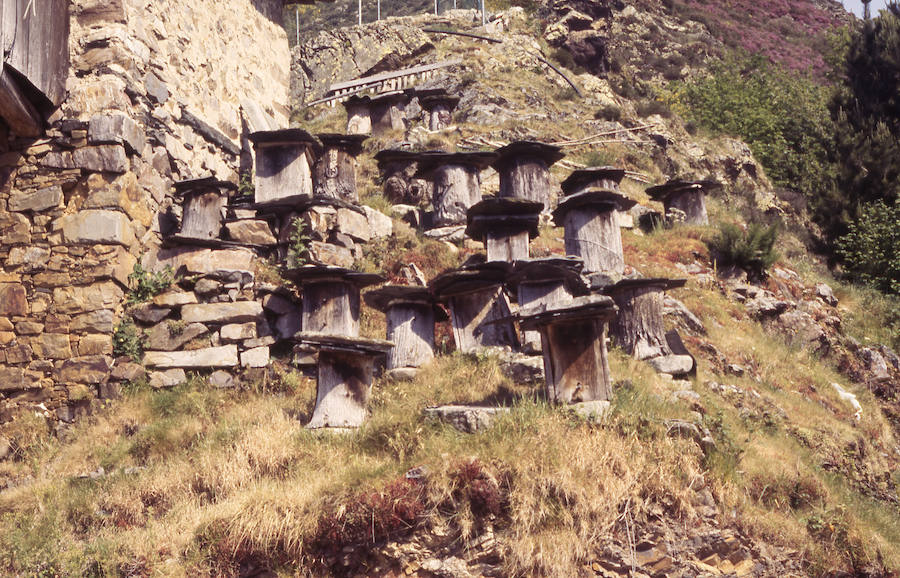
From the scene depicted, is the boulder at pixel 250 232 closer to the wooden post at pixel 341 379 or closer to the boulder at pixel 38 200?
the boulder at pixel 38 200

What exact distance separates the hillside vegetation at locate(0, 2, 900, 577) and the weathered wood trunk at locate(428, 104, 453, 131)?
11.0m

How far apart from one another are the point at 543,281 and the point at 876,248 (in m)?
11.3

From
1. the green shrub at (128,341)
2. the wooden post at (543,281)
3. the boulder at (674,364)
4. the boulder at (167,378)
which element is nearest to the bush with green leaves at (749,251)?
the boulder at (674,364)

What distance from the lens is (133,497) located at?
6.97 metres

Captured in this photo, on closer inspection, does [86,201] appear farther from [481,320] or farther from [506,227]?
[506,227]

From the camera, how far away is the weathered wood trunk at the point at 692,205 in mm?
15648

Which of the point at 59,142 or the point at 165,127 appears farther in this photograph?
the point at 165,127

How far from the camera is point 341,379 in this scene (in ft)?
26.6

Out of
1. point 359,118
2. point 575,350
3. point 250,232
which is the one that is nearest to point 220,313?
point 250,232

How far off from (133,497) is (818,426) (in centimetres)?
806

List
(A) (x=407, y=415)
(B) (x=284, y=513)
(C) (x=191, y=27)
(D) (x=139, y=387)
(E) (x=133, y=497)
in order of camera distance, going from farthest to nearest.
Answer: (C) (x=191, y=27), (D) (x=139, y=387), (A) (x=407, y=415), (E) (x=133, y=497), (B) (x=284, y=513)

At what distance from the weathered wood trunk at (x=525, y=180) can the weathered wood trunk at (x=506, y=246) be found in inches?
110

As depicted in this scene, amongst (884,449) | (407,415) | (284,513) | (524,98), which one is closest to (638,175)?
(524,98)

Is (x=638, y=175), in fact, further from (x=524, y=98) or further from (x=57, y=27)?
(x=57, y=27)
